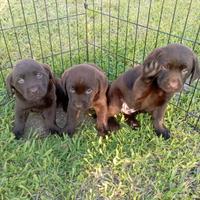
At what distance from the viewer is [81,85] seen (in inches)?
98.1

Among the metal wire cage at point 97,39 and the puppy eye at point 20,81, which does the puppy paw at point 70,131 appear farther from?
the metal wire cage at point 97,39

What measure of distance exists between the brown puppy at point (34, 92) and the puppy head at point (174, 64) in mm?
912

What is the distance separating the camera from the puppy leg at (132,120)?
306 cm

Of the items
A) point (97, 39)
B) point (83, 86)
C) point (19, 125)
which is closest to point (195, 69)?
point (83, 86)

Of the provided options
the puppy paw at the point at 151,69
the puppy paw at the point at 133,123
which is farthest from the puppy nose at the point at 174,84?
the puppy paw at the point at 133,123

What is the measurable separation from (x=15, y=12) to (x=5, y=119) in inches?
96.7

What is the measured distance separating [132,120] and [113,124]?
20 cm

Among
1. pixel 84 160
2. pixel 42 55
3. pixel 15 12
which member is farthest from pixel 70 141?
pixel 15 12

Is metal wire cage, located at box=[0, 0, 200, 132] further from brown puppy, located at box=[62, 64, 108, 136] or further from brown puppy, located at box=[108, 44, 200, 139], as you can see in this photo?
brown puppy, located at box=[62, 64, 108, 136]

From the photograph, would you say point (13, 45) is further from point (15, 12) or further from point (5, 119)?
point (5, 119)

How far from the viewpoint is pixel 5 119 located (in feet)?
10.2

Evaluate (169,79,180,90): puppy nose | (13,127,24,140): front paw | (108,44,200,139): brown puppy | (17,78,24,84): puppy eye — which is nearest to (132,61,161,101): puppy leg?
(108,44,200,139): brown puppy

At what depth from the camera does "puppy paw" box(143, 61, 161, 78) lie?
94.1 inches

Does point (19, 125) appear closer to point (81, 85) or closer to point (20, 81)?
point (20, 81)
